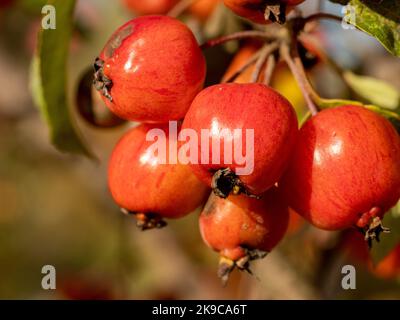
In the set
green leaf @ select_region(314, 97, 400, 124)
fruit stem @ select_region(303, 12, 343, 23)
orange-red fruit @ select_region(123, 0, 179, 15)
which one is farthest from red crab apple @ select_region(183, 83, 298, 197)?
orange-red fruit @ select_region(123, 0, 179, 15)

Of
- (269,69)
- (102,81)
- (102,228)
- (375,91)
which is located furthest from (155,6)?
(102,228)

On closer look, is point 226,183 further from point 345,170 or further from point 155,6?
point 155,6

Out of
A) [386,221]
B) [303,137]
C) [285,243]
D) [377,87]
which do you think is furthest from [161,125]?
[285,243]

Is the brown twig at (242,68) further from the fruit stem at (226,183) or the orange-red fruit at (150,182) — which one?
the fruit stem at (226,183)

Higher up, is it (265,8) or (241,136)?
(265,8)

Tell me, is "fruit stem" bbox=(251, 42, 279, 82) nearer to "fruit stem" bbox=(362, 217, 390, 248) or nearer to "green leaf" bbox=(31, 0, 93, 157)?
"fruit stem" bbox=(362, 217, 390, 248)

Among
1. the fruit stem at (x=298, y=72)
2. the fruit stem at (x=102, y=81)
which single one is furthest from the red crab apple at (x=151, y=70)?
the fruit stem at (x=298, y=72)
